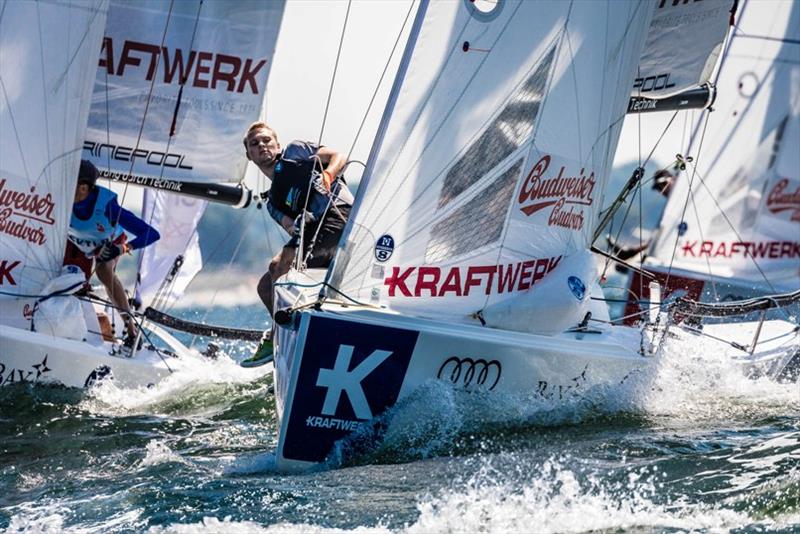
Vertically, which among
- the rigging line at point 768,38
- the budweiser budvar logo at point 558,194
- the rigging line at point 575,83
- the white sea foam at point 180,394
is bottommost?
the white sea foam at point 180,394

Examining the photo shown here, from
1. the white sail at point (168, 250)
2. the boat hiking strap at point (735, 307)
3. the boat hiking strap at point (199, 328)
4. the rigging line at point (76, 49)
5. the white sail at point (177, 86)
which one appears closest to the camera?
the boat hiking strap at point (735, 307)

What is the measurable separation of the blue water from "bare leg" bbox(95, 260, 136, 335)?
28.1 inches

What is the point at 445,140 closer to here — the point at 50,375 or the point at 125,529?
the point at 125,529

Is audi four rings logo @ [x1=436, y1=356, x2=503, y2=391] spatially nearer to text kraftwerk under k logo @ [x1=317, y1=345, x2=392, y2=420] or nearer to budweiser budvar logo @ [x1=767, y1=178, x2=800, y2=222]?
text kraftwerk under k logo @ [x1=317, y1=345, x2=392, y2=420]

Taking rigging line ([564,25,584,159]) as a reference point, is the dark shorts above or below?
below

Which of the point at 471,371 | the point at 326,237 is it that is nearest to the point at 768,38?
the point at 326,237

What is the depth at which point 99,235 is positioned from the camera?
9.49m

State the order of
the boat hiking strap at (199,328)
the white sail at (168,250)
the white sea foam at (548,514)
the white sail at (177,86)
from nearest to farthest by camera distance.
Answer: the white sea foam at (548,514) < the boat hiking strap at (199,328) < the white sail at (177,86) < the white sail at (168,250)

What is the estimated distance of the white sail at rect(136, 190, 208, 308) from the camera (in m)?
10.8

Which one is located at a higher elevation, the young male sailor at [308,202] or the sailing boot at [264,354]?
the young male sailor at [308,202]

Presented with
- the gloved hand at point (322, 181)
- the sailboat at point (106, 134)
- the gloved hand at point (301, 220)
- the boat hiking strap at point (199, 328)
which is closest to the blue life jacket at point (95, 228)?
the sailboat at point (106, 134)

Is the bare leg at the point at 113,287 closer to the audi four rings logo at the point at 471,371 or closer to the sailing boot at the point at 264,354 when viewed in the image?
the sailing boot at the point at 264,354

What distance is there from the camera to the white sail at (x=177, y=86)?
10.0 meters

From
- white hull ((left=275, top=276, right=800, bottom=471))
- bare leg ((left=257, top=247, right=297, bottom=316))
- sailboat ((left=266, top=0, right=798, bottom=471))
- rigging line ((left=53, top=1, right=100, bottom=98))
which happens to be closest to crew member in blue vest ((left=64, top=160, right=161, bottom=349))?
rigging line ((left=53, top=1, right=100, bottom=98))
